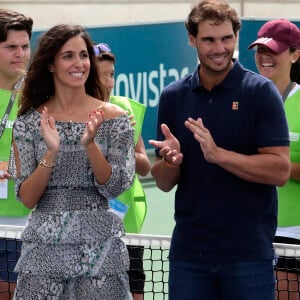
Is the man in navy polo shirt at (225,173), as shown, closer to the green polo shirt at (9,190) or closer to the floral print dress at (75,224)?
the floral print dress at (75,224)

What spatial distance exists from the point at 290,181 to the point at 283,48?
2.35 feet

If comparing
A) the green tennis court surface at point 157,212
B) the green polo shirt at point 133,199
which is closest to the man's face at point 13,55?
the green polo shirt at point 133,199

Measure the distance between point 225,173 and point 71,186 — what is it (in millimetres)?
643

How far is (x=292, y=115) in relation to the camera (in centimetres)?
525

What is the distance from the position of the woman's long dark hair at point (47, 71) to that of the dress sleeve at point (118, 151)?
32 cm

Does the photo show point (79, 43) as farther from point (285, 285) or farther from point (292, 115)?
point (285, 285)

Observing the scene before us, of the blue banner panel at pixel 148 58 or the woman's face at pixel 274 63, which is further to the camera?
the blue banner panel at pixel 148 58

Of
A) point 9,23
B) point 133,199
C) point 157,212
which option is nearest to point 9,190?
point 133,199

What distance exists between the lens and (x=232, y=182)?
4.32m

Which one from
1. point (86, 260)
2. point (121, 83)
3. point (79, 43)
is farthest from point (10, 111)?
point (121, 83)

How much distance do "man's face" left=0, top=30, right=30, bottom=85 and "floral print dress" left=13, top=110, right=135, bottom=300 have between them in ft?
3.80

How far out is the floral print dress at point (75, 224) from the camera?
4258 mm

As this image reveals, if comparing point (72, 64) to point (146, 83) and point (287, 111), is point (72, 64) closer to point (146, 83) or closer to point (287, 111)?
point (287, 111)

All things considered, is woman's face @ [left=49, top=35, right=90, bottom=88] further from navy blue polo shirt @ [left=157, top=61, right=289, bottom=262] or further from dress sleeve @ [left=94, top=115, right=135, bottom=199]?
navy blue polo shirt @ [left=157, top=61, right=289, bottom=262]
